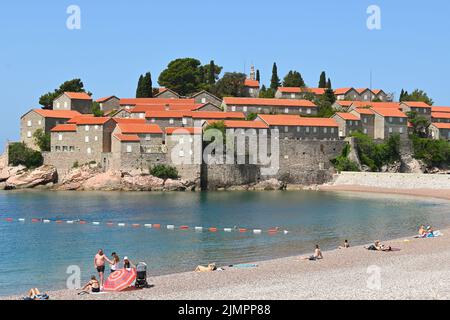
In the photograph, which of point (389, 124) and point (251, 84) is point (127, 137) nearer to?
point (389, 124)

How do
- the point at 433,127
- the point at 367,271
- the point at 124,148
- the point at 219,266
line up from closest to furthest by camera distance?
the point at 367,271
the point at 219,266
the point at 124,148
the point at 433,127

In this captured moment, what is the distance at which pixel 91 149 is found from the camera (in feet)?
224

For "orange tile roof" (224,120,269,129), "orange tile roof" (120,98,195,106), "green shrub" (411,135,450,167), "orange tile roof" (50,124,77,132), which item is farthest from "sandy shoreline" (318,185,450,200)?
"orange tile roof" (50,124,77,132)

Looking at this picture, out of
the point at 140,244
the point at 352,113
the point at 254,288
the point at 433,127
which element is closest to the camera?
the point at 254,288

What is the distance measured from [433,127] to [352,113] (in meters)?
12.9

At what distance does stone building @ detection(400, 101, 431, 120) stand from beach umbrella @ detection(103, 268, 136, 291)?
241ft

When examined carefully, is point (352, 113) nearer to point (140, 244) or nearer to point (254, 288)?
point (140, 244)

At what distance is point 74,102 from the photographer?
8038cm

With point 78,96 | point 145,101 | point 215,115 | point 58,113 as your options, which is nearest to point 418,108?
point 215,115

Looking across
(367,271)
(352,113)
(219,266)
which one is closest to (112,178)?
(352,113)

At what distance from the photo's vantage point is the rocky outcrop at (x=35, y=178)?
226ft

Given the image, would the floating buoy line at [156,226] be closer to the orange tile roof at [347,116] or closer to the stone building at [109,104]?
the orange tile roof at [347,116]

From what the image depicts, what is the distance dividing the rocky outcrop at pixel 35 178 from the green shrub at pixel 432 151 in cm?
4058

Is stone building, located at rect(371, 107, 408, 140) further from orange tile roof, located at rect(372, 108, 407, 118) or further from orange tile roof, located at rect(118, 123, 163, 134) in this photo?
orange tile roof, located at rect(118, 123, 163, 134)
